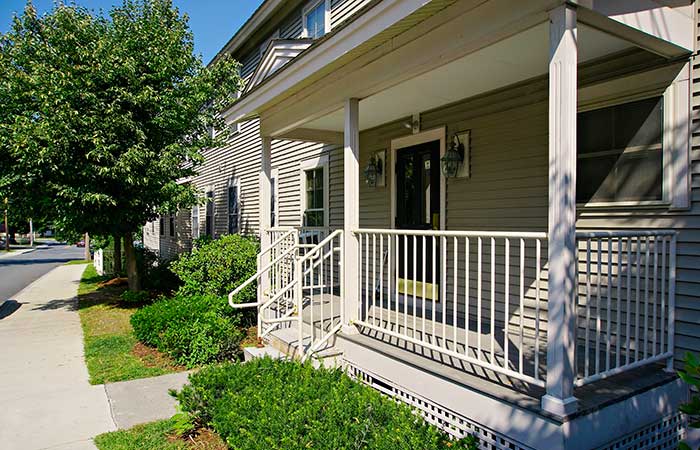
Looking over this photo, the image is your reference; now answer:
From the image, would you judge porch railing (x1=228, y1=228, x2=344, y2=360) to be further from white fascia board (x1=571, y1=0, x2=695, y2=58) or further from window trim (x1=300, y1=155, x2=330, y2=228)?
white fascia board (x1=571, y1=0, x2=695, y2=58)

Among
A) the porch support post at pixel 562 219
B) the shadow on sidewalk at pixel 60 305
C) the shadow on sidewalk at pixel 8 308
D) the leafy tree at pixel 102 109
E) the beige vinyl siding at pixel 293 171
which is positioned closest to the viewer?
the porch support post at pixel 562 219

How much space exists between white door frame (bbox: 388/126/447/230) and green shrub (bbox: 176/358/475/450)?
8.99ft

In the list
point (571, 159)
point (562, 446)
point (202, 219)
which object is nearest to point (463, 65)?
point (571, 159)

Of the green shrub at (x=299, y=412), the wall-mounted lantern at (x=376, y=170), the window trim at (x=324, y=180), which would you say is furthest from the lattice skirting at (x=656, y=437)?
the window trim at (x=324, y=180)

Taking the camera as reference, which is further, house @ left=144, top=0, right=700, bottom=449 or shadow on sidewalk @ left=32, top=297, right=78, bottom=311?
shadow on sidewalk @ left=32, top=297, right=78, bottom=311

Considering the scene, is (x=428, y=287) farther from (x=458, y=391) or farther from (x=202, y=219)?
(x=202, y=219)

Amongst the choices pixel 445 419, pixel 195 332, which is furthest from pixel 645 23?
pixel 195 332

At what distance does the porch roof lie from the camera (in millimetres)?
3068

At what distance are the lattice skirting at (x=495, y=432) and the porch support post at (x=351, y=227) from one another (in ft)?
3.32

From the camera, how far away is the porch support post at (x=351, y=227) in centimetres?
462

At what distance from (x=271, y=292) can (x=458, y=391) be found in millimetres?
3922

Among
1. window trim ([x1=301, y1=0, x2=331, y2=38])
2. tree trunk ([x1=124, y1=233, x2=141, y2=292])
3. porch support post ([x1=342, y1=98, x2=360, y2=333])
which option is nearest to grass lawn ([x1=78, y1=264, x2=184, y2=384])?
tree trunk ([x1=124, y1=233, x2=141, y2=292])

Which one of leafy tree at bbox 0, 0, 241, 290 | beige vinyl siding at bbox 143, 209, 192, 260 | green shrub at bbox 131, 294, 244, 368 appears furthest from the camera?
beige vinyl siding at bbox 143, 209, 192, 260

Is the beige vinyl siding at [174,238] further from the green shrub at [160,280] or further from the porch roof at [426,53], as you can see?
the porch roof at [426,53]
